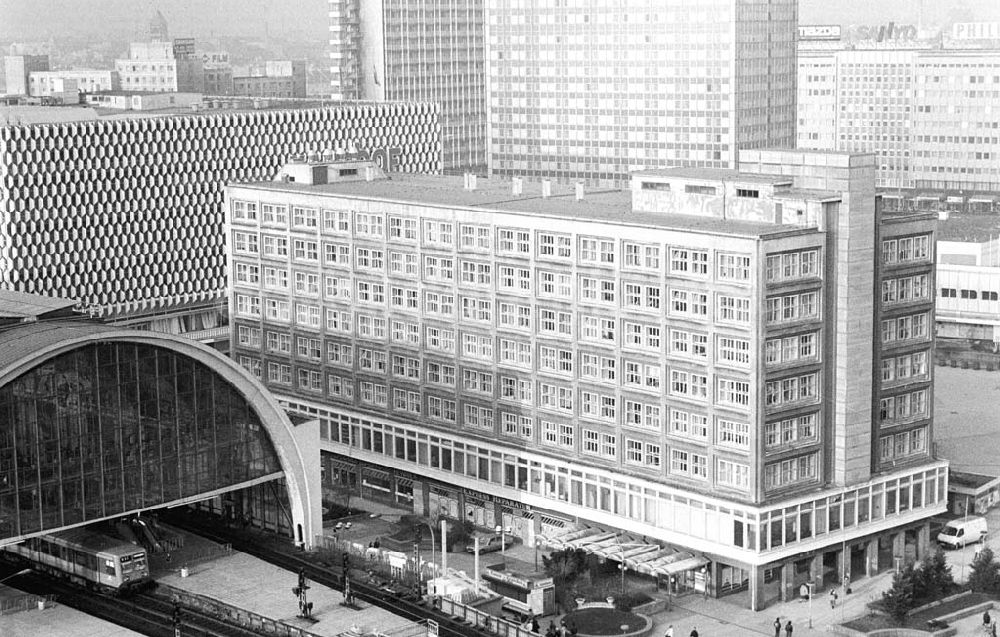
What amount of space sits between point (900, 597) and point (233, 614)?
136ft

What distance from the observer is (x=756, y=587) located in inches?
4631

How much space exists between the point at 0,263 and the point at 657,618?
9972cm

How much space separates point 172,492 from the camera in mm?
121188

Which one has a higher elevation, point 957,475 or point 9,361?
point 9,361

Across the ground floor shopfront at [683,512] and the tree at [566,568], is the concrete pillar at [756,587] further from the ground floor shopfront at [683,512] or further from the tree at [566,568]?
the tree at [566,568]

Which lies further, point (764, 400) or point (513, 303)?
point (513, 303)

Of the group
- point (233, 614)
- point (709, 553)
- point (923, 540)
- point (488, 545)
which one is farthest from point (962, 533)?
point (233, 614)

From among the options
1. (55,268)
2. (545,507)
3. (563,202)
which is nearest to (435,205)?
(563,202)

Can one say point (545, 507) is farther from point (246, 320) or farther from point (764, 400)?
point (246, 320)

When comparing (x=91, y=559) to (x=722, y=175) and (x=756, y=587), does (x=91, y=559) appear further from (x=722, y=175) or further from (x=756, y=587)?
(x=722, y=175)

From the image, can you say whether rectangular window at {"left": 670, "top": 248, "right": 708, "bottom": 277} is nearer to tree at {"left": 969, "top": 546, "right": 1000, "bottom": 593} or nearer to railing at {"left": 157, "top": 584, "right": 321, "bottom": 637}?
tree at {"left": 969, "top": 546, "right": 1000, "bottom": 593}

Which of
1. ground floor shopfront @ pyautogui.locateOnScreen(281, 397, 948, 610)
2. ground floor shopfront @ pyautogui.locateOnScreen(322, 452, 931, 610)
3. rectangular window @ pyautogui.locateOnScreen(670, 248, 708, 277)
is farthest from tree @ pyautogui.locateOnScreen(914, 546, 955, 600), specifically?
rectangular window @ pyautogui.locateOnScreen(670, 248, 708, 277)

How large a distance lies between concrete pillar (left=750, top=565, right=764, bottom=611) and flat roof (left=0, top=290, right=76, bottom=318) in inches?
1991

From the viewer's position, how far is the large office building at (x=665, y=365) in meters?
119
